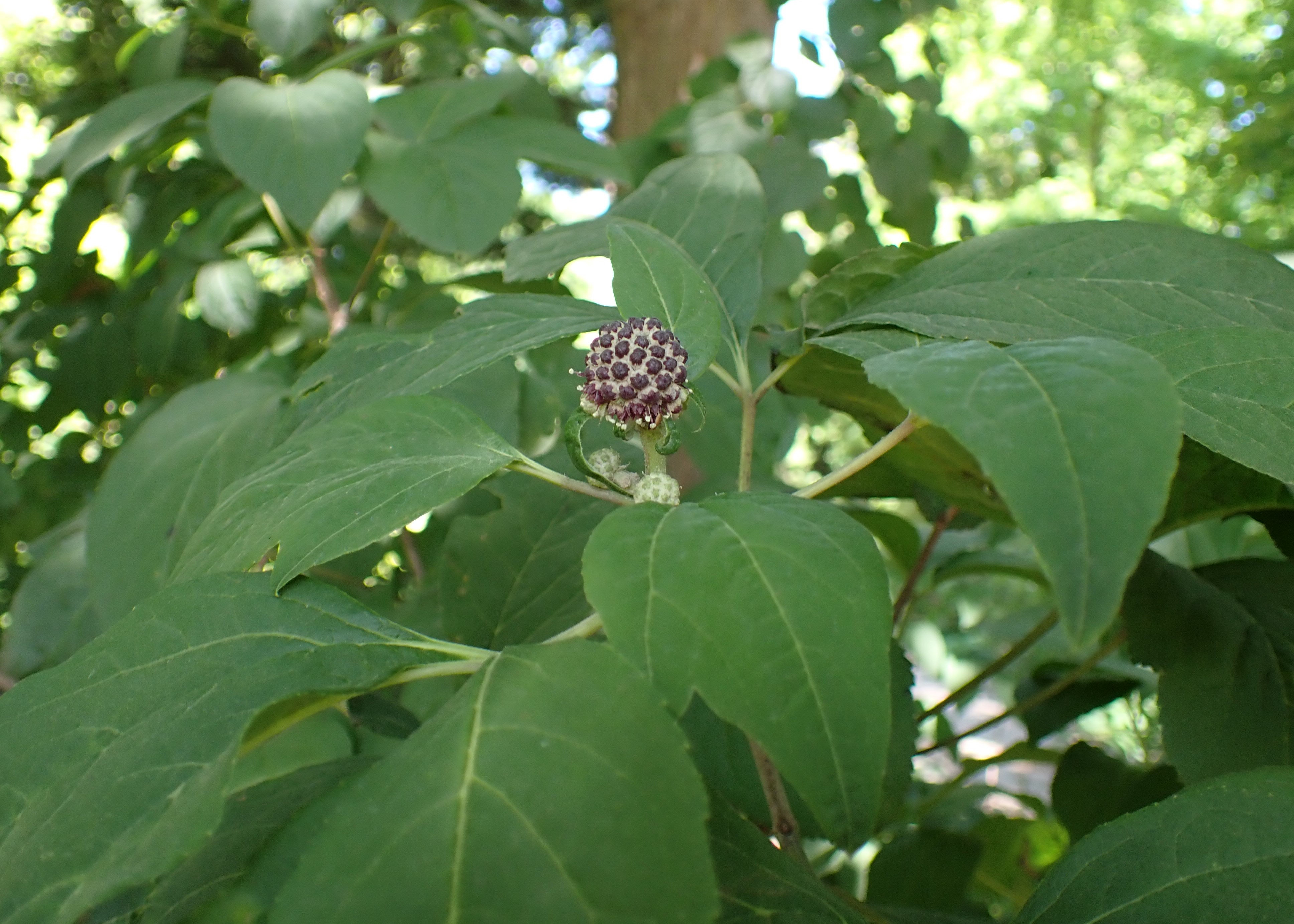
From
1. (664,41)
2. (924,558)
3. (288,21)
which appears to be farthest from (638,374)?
(664,41)

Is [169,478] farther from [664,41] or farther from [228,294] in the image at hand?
[664,41]

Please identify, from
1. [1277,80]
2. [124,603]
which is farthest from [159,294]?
[1277,80]

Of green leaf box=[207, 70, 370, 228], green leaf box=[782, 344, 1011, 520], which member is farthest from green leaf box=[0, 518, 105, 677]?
green leaf box=[782, 344, 1011, 520]

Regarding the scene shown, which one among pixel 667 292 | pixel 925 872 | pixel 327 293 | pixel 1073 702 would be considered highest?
pixel 667 292

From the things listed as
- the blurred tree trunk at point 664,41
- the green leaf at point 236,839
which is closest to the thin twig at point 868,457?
the green leaf at point 236,839

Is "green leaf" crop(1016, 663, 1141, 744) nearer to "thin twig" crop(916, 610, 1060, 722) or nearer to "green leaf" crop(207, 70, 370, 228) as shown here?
"thin twig" crop(916, 610, 1060, 722)

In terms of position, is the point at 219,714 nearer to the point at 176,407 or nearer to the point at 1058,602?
the point at 1058,602

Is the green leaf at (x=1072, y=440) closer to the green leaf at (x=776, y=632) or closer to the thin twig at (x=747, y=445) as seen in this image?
the green leaf at (x=776, y=632)
